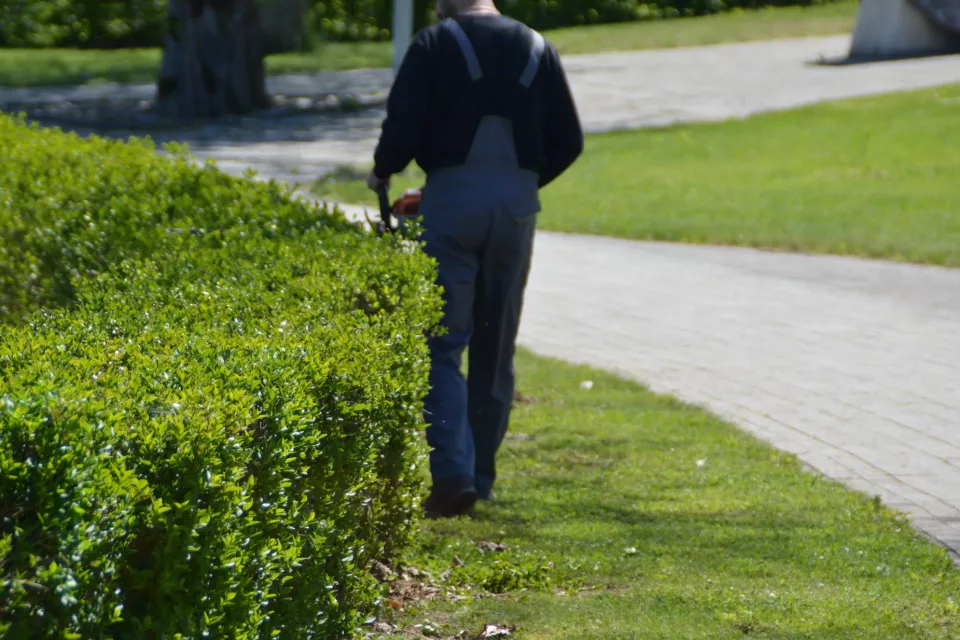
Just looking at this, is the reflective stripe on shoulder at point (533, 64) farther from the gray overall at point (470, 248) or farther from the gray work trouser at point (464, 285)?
the gray work trouser at point (464, 285)

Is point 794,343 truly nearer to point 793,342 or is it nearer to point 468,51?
point 793,342

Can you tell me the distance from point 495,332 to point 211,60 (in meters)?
18.5

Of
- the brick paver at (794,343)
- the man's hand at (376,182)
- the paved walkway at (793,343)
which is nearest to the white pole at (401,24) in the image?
the paved walkway at (793,343)

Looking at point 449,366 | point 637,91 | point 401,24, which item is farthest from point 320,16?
point 449,366

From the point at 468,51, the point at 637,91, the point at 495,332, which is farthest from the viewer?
the point at 637,91

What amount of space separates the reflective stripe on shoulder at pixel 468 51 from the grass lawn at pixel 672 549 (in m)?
1.74

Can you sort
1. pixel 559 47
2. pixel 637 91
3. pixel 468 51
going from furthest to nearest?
pixel 559 47, pixel 637 91, pixel 468 51

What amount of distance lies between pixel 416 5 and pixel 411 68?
30.2m

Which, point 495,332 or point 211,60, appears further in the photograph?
point 211,60

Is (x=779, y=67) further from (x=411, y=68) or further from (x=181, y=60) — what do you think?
(x=411, y=68)

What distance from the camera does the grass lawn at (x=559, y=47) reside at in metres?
30.3

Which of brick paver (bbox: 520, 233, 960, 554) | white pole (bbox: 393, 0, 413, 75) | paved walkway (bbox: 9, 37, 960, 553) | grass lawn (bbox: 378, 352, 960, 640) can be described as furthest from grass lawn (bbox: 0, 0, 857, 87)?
grass lawn (bbox: 378, 352, 960, 640)

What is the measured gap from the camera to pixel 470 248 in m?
5.42

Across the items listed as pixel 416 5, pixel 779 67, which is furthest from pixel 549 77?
pixel 416 5
